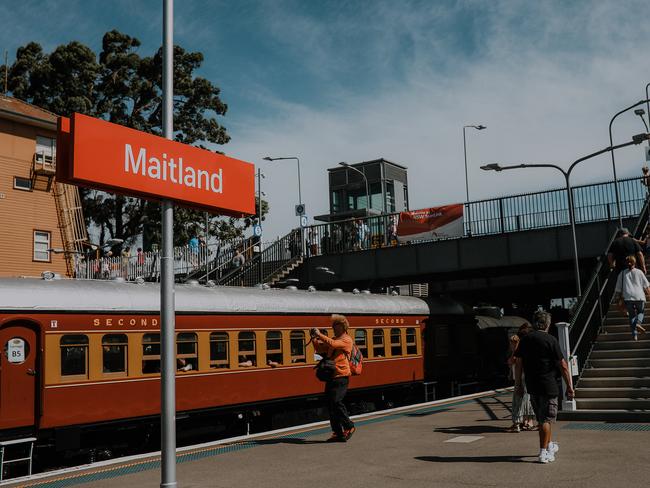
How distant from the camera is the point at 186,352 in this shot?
14.1m

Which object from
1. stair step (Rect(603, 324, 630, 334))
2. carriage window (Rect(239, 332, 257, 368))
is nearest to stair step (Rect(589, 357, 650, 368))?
stair step (Rect(603, 324, 630, 334))

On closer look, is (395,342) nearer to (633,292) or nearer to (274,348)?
(274,348)

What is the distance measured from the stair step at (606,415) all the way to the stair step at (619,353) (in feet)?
7.71

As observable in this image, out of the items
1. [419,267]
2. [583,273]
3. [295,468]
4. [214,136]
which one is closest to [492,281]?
[583,273]

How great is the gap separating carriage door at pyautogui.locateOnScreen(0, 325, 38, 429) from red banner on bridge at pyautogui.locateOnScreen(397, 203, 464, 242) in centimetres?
1933

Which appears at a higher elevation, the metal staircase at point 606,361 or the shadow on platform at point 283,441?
the metal staircase at point 606,361

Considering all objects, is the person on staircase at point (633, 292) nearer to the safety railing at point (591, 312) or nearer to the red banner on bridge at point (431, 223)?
the safety railing at point (591, 312)

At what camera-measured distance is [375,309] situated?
19406mm

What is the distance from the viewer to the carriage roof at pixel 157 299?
12.1 metres

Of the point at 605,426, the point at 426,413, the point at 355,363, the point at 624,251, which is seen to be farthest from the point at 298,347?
the point at 624,251

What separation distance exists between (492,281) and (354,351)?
27.6m

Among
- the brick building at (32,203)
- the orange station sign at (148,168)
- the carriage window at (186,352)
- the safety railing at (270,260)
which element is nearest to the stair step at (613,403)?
the carriage window at (186,352)

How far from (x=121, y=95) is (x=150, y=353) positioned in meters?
36.9

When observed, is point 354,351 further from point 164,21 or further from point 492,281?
point 492,281
